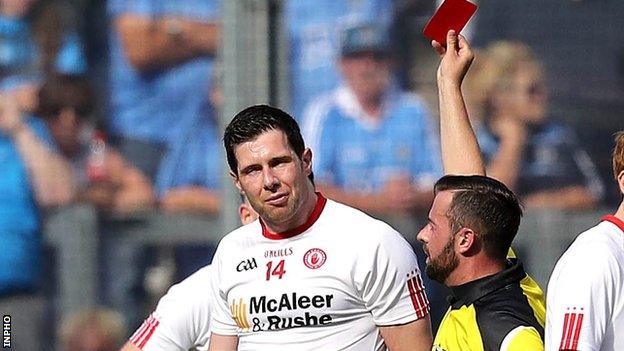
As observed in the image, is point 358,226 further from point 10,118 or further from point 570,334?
point 10,118

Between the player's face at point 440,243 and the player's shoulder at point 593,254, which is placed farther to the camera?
the player's face at point 440,243

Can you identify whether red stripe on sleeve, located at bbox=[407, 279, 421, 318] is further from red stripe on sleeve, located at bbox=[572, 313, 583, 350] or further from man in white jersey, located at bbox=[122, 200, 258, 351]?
man in white jersey, located at bbox=[122, 200, 258, 351]

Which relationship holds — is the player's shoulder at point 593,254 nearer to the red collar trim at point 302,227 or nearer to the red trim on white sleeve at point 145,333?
the red collar trim at point 302,227

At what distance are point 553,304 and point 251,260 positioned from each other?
3.30ft

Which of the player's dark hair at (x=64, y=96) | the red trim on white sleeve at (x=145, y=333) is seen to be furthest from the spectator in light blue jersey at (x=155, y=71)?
the red trim on white sleeve at (x=145, y=333)

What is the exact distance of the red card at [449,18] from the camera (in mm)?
4055

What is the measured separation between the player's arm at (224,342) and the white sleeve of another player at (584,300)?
1150 mm

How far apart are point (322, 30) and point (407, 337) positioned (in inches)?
135

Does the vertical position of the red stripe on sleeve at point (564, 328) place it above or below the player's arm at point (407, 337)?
above

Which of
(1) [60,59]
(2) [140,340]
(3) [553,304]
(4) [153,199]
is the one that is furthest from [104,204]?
(3) [553,304]

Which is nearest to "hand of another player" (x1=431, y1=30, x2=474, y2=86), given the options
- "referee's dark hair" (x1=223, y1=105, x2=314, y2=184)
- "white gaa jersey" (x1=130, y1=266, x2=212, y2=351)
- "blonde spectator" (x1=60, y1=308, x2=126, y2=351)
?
"referee's dark hair" (x1=223, y1=105, x2=314, y2=184)

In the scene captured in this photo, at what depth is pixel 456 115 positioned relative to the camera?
4207mm

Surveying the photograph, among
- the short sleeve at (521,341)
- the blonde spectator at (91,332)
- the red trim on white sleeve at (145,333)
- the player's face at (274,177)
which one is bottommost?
the blonde spectator at (91,332)

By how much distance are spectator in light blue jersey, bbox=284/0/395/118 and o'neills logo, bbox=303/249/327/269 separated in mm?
3027
